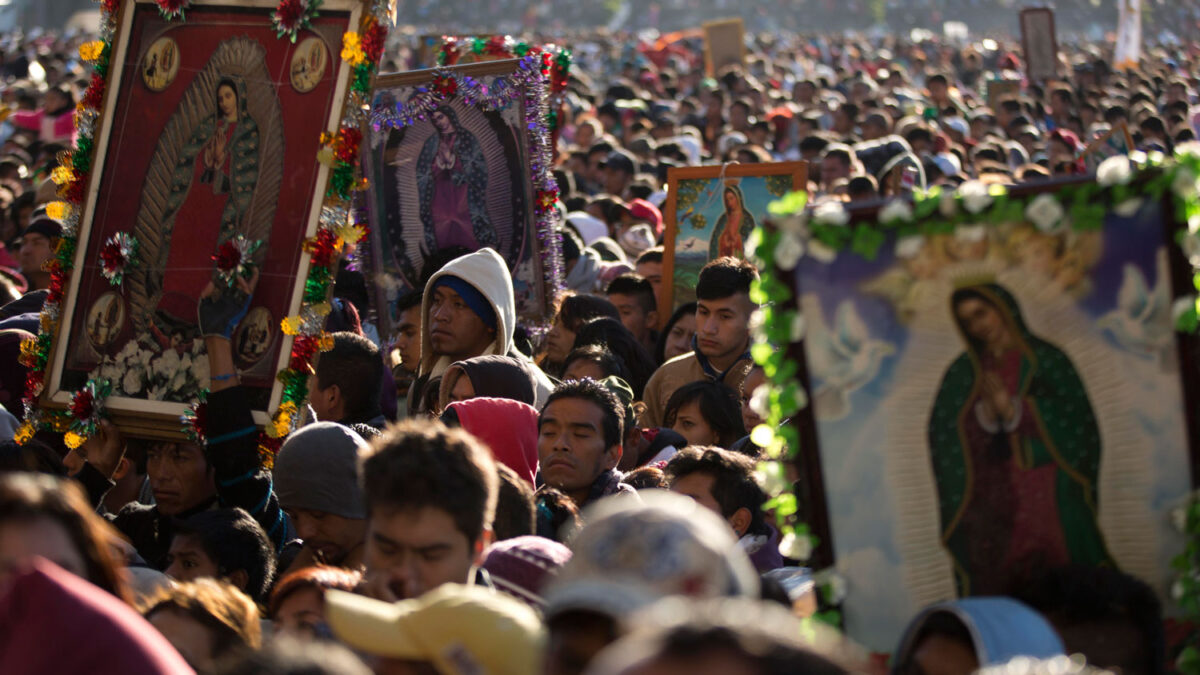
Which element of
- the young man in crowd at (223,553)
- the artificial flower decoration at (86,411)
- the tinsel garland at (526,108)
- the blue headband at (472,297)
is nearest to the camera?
the young man in crowd at (223,553)

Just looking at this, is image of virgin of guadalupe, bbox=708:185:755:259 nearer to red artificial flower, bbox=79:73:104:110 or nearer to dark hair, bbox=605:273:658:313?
dark hair, bbox=605:273:658:313

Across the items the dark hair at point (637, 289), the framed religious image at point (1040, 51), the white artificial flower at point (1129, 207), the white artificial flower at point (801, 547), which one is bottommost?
the white artificial flower at point (801, 547)

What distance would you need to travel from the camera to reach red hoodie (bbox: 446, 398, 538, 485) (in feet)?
17.4

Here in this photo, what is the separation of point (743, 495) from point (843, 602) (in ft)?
5.26

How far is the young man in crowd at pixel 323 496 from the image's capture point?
4.51 metres

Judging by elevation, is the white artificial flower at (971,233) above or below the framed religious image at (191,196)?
below

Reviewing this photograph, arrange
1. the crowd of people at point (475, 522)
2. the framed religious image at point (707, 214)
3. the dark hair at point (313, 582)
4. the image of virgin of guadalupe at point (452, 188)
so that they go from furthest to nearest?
the framed religious image at point (707, 214) → the image of virgin of guadalupe at point (452, 188) → the dark hair at point (313, 582) → the crowd of people at point (475, 522)

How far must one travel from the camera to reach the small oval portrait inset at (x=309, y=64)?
4898mm

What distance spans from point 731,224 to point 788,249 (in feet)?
16.6

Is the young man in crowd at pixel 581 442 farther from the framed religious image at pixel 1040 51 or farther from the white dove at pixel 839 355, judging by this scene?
the framed religious image at pixel 1040 51

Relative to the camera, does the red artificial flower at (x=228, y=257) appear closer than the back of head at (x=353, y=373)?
Yes

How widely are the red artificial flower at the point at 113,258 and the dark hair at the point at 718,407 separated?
7.02ft

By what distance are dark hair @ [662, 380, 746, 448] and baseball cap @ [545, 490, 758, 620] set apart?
3.30m

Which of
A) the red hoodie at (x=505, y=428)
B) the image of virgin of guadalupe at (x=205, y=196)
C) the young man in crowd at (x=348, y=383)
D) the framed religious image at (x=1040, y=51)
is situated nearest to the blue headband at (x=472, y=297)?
the young man in crowd at (x=348, y=383)
